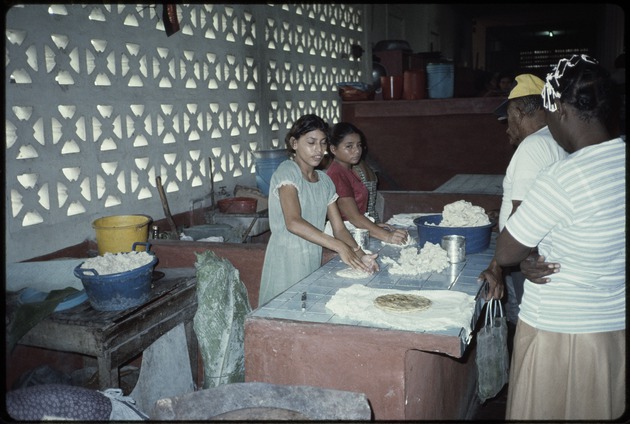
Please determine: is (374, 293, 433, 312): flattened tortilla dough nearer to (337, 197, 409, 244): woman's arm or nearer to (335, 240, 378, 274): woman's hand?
(335, 240, 378, 274): woman's hand

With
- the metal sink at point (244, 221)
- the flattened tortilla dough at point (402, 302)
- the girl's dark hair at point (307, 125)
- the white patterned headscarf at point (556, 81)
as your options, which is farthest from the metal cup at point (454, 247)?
the metal sink at point (244, 221)

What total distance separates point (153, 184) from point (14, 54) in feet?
4.96

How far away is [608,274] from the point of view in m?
1.92

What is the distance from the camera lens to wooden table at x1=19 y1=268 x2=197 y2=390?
2.70 meters

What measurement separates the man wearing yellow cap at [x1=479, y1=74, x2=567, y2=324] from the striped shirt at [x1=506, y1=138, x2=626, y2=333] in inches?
24.1

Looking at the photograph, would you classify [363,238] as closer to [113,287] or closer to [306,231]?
[306,231]

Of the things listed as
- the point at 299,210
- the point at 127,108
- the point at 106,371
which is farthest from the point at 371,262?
the point at 127,108

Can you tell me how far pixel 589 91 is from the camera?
187 centimetres

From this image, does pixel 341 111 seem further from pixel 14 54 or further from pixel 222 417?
pixel 222 417

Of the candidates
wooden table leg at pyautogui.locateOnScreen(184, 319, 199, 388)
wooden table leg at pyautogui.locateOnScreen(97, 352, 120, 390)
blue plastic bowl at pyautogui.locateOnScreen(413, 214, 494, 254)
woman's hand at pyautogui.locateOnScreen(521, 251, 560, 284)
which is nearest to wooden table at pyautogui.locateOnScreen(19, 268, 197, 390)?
wooden table leg at pyautogui.locateOnScreen(97, 352, 120, 390)

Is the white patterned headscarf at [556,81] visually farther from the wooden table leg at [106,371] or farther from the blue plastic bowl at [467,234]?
the wooden table leg at [106,371]

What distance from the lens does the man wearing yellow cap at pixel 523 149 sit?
267cm

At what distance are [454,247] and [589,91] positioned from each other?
4.15ft

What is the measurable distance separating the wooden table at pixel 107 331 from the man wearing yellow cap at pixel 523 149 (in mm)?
1833
